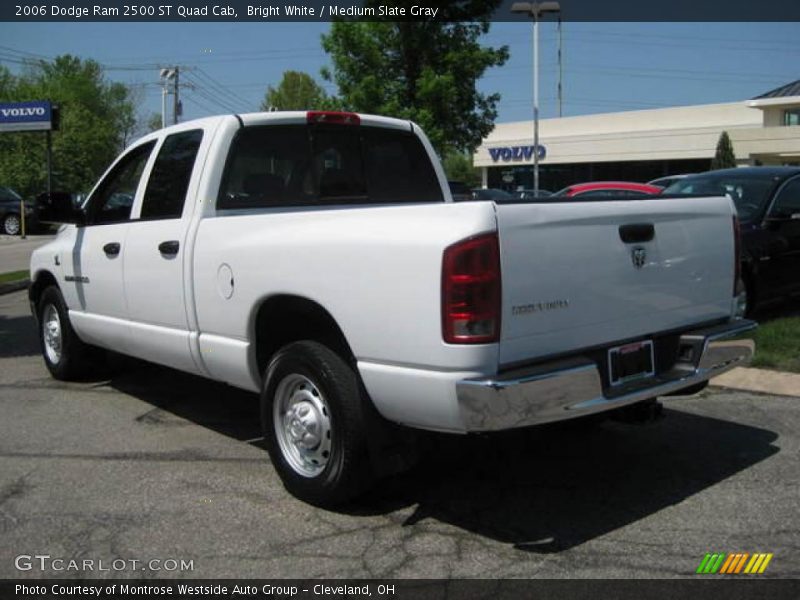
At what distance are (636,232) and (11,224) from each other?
26306 mm

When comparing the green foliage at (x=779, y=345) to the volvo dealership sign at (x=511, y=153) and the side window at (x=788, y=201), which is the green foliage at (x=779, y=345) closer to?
the side window at (x=788, y=201)

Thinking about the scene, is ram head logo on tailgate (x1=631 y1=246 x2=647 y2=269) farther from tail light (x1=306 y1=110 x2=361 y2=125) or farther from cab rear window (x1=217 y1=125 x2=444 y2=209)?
tail light (x1=306 y1=110 x2=361 y2=125)

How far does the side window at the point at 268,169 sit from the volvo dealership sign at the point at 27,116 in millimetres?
20827

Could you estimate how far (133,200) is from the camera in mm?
5559

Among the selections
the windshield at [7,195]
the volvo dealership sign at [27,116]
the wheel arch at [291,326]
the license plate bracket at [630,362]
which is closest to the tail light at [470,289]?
the wheel arch at [291,326]

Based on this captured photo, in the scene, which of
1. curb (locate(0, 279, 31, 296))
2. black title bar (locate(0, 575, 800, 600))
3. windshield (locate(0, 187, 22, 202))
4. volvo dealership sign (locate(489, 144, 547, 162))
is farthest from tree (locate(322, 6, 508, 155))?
volvo dealership sign (locate(489, 144, 547, 162))

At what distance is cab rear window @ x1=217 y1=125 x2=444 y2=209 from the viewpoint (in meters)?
4.98

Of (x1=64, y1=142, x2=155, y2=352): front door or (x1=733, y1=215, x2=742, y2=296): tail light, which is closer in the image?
(x1=733, y1=215, x2=742, y2=296): tail light

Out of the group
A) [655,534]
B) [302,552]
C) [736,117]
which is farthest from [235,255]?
[736,117]

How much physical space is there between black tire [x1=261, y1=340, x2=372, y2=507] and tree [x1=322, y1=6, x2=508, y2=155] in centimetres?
1750

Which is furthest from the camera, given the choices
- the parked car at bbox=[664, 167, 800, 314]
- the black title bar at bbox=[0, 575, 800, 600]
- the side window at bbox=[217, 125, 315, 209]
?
the parked car at bbox=[664, 167, 800, 314]

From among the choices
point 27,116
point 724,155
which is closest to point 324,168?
point 27,116

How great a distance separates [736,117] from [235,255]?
159 ft

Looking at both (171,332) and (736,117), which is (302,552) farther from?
(736,117)
